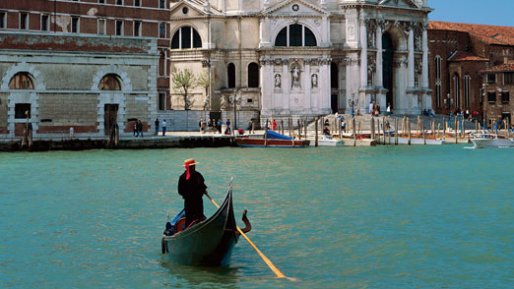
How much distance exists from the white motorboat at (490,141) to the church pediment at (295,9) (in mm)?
14459

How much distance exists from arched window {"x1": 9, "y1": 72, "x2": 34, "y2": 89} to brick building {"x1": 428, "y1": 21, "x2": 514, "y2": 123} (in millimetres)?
40922

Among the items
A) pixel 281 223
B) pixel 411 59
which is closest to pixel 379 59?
pixel 411 59

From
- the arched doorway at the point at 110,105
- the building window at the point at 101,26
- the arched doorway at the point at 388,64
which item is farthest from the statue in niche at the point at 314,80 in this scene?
the arched doorway at the point at 110,105

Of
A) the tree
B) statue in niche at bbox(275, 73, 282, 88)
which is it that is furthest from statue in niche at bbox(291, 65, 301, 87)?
the tree

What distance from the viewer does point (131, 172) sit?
105 feet

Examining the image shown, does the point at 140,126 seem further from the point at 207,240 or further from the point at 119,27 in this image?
the point at 207,240

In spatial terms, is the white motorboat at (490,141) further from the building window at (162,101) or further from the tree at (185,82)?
the tree at (185,82)

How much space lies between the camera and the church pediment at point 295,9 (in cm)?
6072

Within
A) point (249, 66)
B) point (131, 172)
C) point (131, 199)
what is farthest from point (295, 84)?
point (131, 199)

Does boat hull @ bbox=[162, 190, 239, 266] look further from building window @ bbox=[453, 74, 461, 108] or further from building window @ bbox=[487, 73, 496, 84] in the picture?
building window @ bbox=[453, 74, 461, 108]

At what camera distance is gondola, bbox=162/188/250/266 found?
14.0m

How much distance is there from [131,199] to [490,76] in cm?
5282

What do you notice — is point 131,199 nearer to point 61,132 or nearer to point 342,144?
point 61,132

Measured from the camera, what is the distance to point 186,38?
2480 inches
